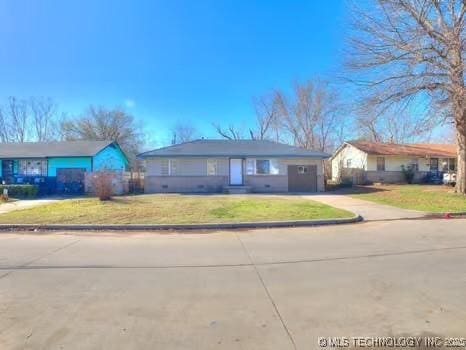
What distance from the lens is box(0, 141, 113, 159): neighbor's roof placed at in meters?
25.9

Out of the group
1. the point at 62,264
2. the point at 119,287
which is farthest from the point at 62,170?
the point at 119,287

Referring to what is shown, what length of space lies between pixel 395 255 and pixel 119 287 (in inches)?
205

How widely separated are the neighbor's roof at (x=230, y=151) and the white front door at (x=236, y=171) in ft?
2.19

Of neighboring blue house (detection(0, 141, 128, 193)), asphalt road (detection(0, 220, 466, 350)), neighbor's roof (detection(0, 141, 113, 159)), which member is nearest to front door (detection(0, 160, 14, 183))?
neighboring blue house (detection(0, 141, 128, 193))

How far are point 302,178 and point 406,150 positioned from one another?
603 inches

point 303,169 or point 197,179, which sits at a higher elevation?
point 303,169

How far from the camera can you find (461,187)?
64.0 feet

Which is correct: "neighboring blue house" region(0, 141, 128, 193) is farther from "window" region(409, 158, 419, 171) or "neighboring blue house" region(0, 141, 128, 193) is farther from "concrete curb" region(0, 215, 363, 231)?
"window" region(409, 158, 419, 171)

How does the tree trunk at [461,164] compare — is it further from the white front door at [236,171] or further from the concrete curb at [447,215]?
the white front door at [236,171]

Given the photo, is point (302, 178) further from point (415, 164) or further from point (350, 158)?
point (415, 164)

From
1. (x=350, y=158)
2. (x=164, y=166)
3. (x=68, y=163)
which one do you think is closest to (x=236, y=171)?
(x=164, y=166)

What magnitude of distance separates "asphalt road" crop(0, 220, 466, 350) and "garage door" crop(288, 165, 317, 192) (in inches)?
684

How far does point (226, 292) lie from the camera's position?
15.9 feet

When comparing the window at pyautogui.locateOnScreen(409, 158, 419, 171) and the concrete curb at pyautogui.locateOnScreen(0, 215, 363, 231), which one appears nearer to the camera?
the concrete curb at pyautogui.locateOnScreen(0, 215, 363, 231)
